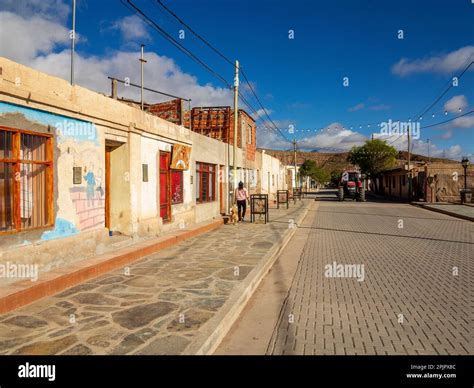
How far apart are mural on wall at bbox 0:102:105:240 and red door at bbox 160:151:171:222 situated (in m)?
3.39

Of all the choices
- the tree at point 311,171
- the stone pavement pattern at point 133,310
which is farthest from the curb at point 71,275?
the tree at point 311,171

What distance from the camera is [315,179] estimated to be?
3565 inches

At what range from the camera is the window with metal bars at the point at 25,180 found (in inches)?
220

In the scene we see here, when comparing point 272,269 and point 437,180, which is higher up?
point 437,180

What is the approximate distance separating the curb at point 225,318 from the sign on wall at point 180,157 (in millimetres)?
5561

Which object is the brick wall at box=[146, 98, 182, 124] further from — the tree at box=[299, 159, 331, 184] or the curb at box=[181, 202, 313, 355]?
the tree at box=[299, 159, 331, 184]

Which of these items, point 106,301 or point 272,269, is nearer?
point 106,301

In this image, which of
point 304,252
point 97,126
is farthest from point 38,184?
point 304,252

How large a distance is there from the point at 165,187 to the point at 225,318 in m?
7.69

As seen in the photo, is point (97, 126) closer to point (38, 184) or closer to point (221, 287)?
point (38, 184)

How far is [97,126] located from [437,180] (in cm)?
2928

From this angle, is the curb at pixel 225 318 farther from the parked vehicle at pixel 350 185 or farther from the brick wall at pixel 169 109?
the parked vehicle at pixel 350 185

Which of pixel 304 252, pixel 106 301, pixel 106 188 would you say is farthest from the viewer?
pixel 304 252

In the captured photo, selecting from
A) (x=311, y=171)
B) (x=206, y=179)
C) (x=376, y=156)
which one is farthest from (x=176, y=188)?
(x=311, y=171)
